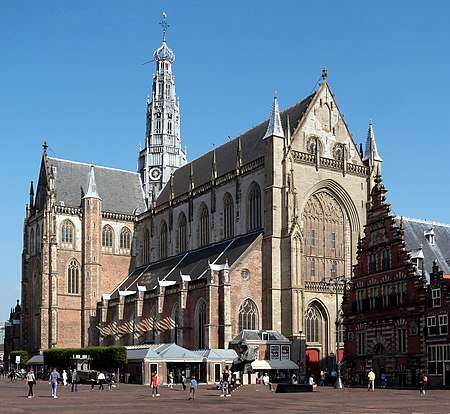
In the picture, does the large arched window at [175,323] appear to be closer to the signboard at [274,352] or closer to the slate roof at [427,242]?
the signboard at [274,352]

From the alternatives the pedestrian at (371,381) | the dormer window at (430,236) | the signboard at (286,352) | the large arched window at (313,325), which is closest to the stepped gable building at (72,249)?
the large arched window at (313,325)

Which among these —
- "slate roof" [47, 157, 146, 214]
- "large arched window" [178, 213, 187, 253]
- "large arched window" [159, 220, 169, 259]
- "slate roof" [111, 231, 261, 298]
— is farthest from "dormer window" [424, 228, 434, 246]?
"slate roof" [47, 157, 146, 214]

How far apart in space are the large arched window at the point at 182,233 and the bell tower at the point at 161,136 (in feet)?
50.4

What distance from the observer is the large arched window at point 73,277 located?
300 ft

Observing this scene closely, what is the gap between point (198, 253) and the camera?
263 feet

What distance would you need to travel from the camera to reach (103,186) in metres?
98.5

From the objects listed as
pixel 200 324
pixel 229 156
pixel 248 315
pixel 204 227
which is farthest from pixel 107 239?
pixel 248 315

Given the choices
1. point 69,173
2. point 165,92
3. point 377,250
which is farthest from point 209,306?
point 165,92

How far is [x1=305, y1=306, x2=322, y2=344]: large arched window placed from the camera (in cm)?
6850

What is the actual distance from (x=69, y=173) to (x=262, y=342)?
43014 millimetres

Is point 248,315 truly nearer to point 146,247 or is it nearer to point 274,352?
point 274,352

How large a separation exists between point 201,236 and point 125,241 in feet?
56.0

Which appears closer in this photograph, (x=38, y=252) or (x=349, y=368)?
(x=349, y=368)

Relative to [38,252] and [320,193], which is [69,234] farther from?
[320,193]
